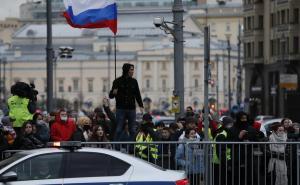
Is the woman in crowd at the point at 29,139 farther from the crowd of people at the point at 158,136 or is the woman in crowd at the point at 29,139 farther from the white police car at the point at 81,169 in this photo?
the white police car at the point at 81,169

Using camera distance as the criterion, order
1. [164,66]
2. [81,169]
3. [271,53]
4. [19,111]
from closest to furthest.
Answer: [81,169], [19,111], [271,53], [164,66]

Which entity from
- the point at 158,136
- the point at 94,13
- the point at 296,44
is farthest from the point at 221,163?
the point at 296,44

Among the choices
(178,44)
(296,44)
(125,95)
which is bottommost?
(125,95)

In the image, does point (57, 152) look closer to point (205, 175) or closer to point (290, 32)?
point (205, 175)

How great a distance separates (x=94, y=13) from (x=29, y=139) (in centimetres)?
579

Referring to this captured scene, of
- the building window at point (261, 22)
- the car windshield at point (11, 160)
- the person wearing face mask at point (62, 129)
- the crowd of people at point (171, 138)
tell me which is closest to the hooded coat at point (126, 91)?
the crowd of people at point (171, 138)

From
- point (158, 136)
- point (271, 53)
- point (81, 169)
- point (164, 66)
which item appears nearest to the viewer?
point (81, 169)

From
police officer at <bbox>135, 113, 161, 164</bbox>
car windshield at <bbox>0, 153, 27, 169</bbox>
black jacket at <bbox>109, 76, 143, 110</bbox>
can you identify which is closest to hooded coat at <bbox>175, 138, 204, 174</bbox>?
police officer at <bbox>135, 113, 161, 164</bbox>

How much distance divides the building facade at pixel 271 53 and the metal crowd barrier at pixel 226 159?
54.5 m

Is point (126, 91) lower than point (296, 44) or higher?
lower

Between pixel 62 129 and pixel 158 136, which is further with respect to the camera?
pixel 62 129

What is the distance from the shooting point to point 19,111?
25.3 m

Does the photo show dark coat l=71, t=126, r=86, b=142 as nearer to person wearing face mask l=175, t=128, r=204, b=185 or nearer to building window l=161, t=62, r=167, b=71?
person wearing face mask l=175, t=128, r=204, b=185

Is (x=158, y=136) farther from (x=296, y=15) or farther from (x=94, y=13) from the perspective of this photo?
(x=296, y=15)
